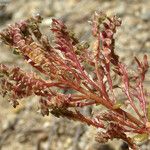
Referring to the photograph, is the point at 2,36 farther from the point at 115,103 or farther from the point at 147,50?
the point at 147,50

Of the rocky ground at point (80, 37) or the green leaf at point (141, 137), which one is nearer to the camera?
the green leaf at point (141, 137)

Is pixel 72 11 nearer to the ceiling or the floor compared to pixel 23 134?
nearer to the ceiling

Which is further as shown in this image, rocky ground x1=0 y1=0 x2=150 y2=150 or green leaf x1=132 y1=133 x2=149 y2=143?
rocky ground x1=0 y1=0 x2=150 y2=150

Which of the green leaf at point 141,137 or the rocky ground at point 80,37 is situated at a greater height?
the rocky ground at point 80,37

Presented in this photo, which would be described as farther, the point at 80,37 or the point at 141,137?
the point at 80,37

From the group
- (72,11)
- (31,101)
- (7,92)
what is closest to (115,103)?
(7,92)

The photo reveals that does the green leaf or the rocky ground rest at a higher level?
the rocky ground

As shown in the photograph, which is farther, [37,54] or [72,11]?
[72,11]

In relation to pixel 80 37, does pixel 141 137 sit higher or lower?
lower
